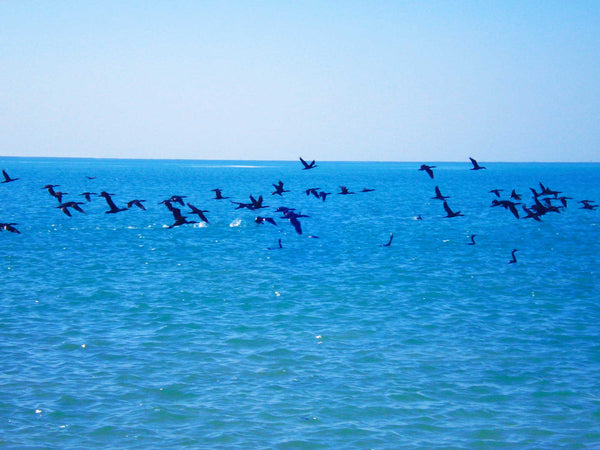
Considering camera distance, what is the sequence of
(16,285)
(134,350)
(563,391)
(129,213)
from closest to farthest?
1. (563,391)
2. (134,350)
3. (16,285)
4. (129,213)

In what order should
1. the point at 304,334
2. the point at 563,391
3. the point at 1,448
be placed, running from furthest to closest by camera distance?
the point at 304,334 < the point at 563,391 < the point at 1,448

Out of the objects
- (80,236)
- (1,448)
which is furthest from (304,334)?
(80,236)

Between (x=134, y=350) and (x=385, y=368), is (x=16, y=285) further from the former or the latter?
(x=385, y=368)

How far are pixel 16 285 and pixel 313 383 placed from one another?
66.5 ft

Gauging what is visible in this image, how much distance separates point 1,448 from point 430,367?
12.0m

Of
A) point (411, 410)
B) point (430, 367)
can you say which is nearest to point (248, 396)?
point (411, 410)

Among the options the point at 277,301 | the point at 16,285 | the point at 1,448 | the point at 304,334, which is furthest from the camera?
the point at 16,285

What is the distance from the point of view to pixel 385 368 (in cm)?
2016

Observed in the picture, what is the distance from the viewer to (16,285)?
32969 millimetres

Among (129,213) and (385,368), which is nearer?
(385,368)

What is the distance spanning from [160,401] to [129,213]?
72850mm

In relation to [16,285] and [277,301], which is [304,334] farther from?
[16,285]

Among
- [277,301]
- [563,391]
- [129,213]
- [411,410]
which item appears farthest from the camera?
[129,213]

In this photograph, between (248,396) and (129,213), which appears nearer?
(248,396)
